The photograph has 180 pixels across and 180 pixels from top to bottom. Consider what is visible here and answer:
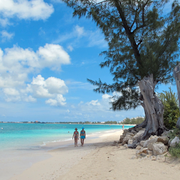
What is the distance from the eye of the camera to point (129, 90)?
42.2ft

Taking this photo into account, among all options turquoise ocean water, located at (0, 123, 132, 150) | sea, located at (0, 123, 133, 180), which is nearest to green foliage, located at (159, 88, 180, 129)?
sea, located at (0, 123, 133, 180)

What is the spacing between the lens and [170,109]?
12.8 meters

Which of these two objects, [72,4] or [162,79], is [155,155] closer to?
[162,79]

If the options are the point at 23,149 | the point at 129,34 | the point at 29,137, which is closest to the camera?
the point at 129,34

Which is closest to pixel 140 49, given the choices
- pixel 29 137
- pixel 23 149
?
pixel 23 149

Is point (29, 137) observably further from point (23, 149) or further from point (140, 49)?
point (140, 49)

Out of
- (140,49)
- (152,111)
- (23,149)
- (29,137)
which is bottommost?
(29,137)

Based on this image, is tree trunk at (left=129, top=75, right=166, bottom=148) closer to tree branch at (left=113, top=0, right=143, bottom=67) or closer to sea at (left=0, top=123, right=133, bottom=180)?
tree branch at (left=113, top=0, right=143, bottom=67)

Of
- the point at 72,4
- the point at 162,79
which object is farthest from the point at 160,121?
the point at 72,4

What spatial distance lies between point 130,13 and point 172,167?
1018 cm

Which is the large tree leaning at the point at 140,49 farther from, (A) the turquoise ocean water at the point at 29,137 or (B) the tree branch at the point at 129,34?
(A) the turquoise ocean water at the point at 29,137

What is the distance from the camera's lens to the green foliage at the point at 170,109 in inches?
472

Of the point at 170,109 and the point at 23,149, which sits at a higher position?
the point at 170,109

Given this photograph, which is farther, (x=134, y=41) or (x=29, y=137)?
(x=29, y=137)
